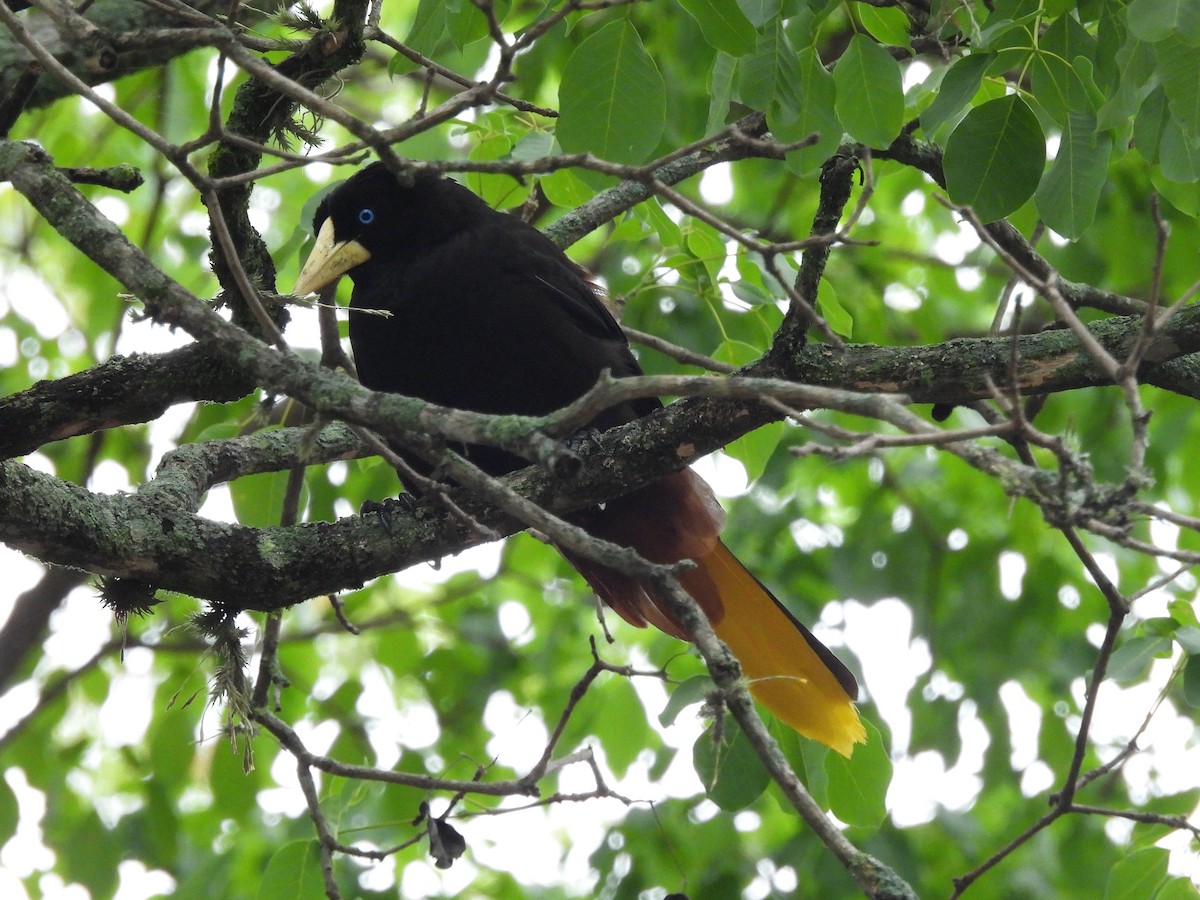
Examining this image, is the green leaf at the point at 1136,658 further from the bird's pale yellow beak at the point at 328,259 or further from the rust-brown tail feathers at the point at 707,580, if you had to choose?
the bird's pale yellow beak at the point at 328,259

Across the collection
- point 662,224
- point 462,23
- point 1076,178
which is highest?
point 662,224

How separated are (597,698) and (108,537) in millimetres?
2552

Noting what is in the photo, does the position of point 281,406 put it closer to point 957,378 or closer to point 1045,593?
point 957,378

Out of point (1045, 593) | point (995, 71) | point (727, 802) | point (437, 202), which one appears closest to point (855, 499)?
point (1045, 593)

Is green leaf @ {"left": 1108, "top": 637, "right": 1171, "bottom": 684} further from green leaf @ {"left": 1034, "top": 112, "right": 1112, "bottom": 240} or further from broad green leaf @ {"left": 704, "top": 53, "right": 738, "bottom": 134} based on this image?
broad green leaf @ {"left": 704, "top": 53, "right": 738, "bottom": 134}

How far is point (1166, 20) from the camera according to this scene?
5.19 ft

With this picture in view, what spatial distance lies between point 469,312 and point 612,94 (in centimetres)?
109

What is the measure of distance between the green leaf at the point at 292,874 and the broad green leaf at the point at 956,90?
1.88 metres

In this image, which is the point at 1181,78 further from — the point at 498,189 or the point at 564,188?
the point at 498,189

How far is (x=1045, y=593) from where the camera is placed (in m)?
4.26

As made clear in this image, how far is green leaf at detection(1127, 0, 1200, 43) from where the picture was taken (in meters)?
1.58

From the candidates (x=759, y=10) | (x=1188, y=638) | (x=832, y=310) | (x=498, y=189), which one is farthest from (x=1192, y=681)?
(x=498, y=189)

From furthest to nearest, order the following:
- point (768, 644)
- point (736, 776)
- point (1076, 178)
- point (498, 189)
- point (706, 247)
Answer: point (498, 189)
point (768, 644)
point (706, 247)
point (736, 776)
point (1076, 178)

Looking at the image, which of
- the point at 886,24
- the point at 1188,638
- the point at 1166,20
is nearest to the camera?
the point at 1166,20
